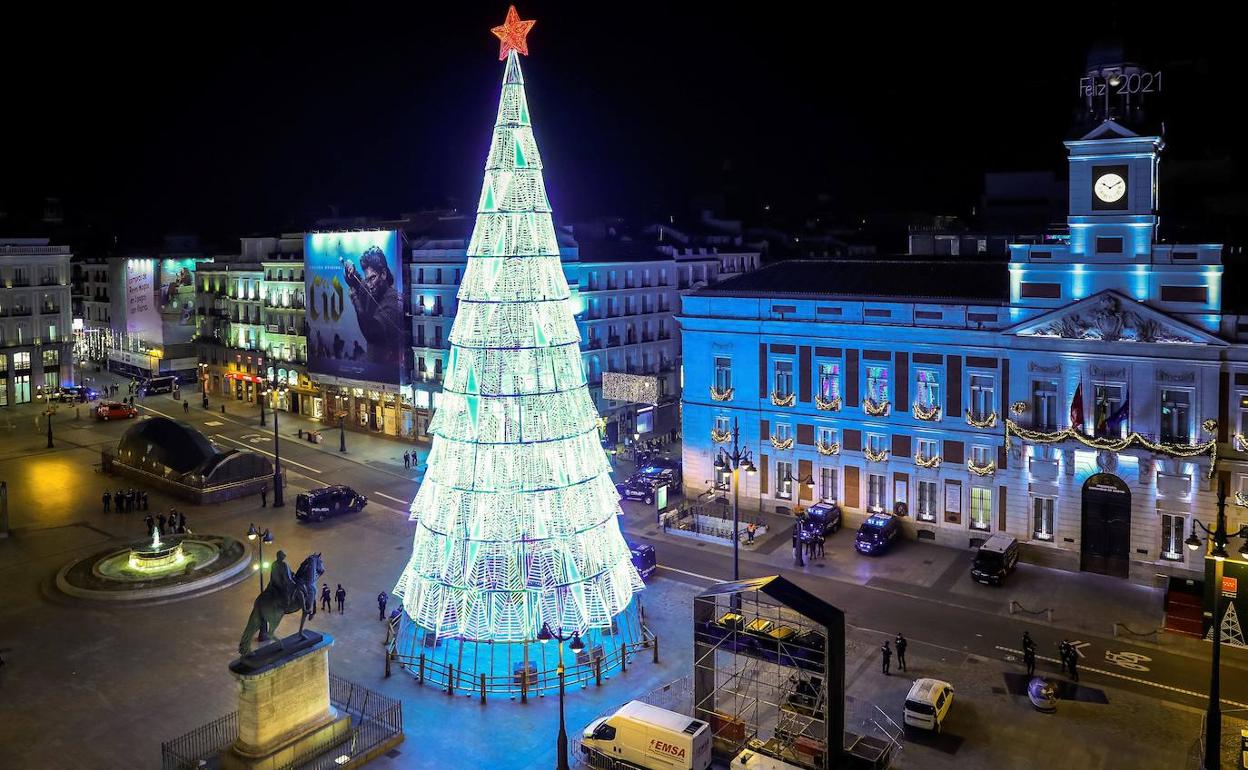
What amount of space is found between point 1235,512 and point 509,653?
32536mm

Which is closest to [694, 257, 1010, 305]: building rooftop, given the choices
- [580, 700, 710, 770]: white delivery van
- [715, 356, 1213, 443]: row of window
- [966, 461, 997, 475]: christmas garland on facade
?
[715, 356, 1213, 443]: row of window

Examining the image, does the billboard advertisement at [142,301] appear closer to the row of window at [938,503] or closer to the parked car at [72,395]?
the parked car at [72,395]

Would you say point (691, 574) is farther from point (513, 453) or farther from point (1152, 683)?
point (1152, 683)

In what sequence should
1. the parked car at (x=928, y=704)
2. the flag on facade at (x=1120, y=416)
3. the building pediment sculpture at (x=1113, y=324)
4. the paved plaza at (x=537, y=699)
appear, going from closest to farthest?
the paved plaza at (x=537, y=699), the parked car at (x=928, y=704), the building pediment sculpture at (x=1113, y=324), the flag on facade at (x=1120, y=416)

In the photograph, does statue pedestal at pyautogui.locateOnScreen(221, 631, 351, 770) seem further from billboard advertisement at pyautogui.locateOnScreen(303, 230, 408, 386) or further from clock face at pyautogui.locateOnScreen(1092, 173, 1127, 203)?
billboard advertisement at pyautogui.locateOnScreen(303, 230, 408, 386)

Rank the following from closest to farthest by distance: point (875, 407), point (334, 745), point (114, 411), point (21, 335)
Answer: point (334, 745)
point (875, 407)
point (114, 411)
point (21, 335)

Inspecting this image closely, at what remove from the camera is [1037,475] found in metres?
45.2

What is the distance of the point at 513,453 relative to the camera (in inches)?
1303

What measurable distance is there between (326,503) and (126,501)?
43.9ft

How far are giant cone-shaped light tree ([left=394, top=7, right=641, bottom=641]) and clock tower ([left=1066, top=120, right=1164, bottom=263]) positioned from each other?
84.5ft

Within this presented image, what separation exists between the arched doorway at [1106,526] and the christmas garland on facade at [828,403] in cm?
1282

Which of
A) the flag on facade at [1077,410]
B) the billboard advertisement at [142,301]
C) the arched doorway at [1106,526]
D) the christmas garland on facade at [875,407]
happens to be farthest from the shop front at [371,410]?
the arched doorway at [1106,526]

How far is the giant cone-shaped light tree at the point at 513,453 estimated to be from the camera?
108 feet

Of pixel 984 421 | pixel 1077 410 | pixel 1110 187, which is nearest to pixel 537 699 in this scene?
pixel 984 421
